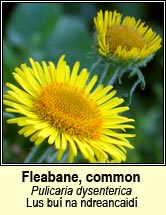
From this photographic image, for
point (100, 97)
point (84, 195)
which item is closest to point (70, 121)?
point (100, 97)

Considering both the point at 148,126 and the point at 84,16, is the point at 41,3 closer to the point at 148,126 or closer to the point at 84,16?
the point at 84,16

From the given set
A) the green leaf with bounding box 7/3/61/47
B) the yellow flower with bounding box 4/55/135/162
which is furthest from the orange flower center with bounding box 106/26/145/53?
the green leaf with bounding box 7/3/61/47

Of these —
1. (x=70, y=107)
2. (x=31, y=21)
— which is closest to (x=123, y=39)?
(x=70, y=107)

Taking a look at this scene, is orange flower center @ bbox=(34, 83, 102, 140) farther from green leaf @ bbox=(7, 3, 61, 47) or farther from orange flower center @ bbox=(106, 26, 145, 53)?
green leaf @ bbox=(7, 3, 61, 47)

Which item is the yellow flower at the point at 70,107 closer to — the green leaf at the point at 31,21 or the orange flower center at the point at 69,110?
the orange flower center at the point at 69,110

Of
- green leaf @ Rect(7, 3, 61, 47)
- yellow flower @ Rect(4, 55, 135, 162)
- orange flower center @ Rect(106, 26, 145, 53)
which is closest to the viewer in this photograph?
yellow flower @ Rect(4, 55, 135, 162)

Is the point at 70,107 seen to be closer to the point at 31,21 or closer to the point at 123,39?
the point at 123,39
